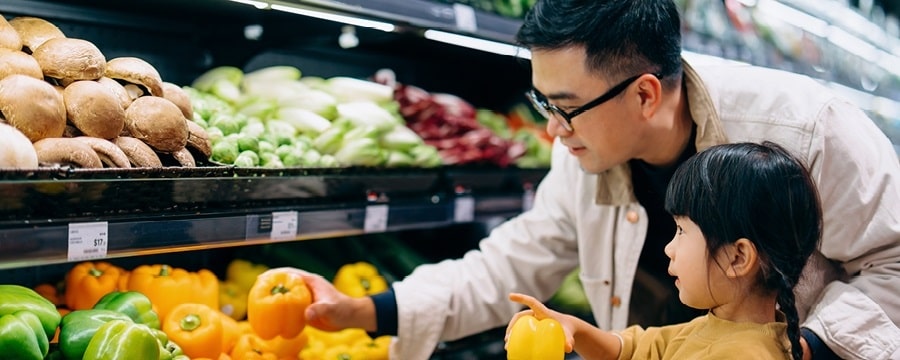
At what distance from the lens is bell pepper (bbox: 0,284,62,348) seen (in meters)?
1.46

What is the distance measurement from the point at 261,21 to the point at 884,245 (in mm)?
1754

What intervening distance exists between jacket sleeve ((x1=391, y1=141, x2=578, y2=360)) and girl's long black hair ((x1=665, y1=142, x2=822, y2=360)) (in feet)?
2.85

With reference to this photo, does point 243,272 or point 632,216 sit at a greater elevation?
point 632,216

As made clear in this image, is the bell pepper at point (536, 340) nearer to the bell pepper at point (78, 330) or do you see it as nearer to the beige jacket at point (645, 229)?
the beige jacket at point (645, 229)

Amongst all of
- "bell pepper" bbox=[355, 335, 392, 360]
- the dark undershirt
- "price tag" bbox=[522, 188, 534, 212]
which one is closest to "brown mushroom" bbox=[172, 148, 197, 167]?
"bell pepper" bbox=[355, 335, 392, 360]

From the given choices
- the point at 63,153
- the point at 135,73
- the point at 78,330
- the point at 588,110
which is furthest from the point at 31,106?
the point at 588,110

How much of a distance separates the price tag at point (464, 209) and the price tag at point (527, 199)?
304mm

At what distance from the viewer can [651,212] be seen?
7.23ft

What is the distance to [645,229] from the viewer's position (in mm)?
2189

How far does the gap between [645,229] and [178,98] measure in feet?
4.00

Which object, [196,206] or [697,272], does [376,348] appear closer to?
[196,206]

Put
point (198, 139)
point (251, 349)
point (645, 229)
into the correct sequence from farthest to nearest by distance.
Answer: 1. point (645, 229)
2. point (251, 349)
3. point (198, 139)

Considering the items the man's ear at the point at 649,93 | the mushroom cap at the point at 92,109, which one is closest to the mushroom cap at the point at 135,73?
the mushroom cap at the point at 92,109

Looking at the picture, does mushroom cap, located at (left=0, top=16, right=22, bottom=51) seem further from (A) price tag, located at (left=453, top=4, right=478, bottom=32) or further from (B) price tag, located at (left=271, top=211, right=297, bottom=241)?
(A) price tag, located at (left=453, top=4, right=478, bottom=32)
